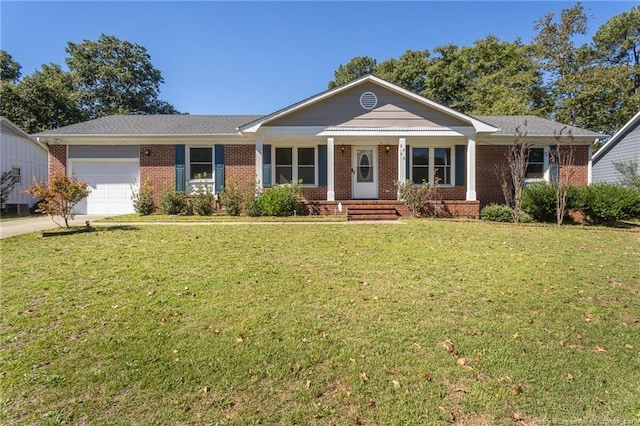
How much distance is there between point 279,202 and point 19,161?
1576 centimetres

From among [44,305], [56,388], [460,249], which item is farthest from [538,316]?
→ [44,305]

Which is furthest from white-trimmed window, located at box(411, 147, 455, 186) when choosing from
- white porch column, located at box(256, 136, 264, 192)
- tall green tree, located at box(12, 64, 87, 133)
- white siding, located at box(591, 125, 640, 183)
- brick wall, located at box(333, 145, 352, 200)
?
tall green tree, located at box(12, 64, 87, 133)

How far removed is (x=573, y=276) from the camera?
5.54 metres

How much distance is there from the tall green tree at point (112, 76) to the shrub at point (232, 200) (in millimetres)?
26382

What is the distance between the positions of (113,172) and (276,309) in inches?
541

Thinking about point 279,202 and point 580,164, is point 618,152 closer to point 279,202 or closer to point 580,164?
point 580,164

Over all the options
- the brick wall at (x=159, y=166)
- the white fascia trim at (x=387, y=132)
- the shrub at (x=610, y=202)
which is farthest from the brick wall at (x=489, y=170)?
the brick wall at (x=159, y=166)

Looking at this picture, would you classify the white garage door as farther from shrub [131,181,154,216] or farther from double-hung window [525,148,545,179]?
double-hung window [525,148,545,179]

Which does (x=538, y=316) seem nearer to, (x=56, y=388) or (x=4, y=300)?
(x=56, y=388)

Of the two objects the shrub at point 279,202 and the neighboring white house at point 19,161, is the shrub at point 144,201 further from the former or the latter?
the neighboring white house at point 19,161

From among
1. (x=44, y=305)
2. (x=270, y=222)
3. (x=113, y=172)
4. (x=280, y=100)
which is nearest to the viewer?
(x=44, y=305)

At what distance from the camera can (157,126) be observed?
50.3 feet

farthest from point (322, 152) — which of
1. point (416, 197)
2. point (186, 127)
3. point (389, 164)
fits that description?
point (186, 127)

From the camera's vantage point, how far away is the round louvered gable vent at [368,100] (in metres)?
13.4
